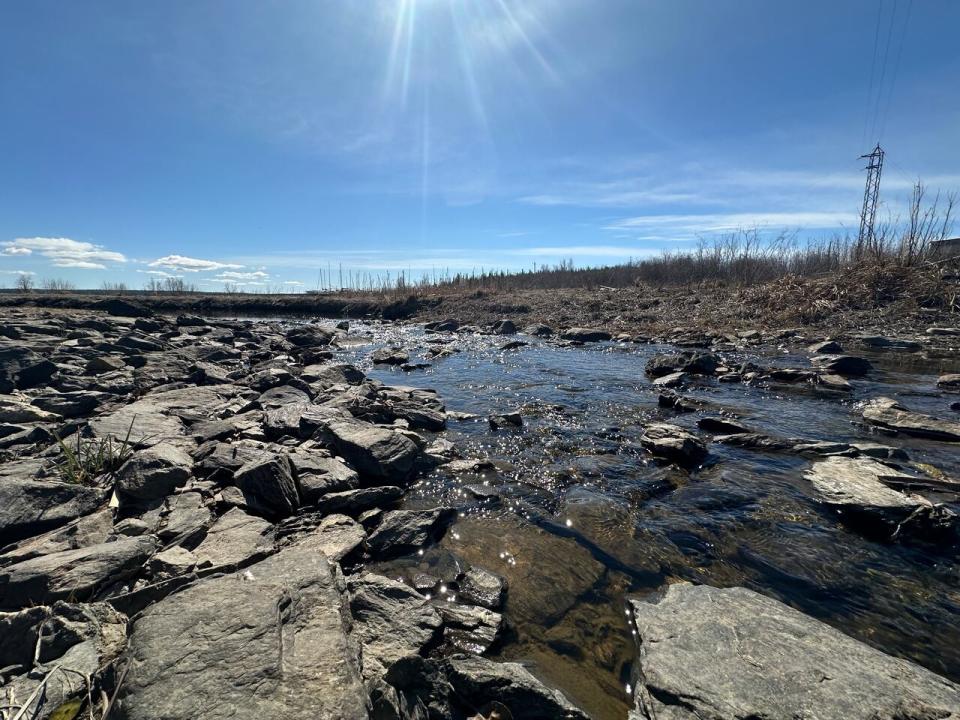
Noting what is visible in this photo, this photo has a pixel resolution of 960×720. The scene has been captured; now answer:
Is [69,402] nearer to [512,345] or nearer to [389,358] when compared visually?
[389,358]

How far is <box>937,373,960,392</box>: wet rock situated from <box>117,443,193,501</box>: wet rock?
13.8m

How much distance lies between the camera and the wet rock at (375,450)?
18.2 feet

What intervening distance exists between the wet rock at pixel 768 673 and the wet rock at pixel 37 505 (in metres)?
4.84

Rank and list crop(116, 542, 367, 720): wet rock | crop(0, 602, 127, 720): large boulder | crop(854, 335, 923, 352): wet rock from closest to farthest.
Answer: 1. crop(116, 542, 367, 720): wet rock
2. crop(0, 602, 127, 720): large boulder
3. crop(854, 335, 923, 352): wet rock

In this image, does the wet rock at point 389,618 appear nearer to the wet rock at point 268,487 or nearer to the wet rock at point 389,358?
the wet rock at point 268,487

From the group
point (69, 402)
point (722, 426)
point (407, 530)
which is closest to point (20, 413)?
point (69, 402)

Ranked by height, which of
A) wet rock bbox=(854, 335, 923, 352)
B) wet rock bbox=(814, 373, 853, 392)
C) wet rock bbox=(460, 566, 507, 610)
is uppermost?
wet rock bbox=(854, 335, 923, 352)

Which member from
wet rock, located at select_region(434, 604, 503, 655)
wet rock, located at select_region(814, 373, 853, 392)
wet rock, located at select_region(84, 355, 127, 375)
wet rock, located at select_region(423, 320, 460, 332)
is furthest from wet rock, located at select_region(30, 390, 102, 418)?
wet rock, located at select_region(423, 320, 460, 332)

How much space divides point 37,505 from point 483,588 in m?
3.96

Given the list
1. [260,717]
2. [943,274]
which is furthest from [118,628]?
[943,274]

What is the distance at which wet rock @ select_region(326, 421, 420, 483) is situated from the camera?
18.2ft

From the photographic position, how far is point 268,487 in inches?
181

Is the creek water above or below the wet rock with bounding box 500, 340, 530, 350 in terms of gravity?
below

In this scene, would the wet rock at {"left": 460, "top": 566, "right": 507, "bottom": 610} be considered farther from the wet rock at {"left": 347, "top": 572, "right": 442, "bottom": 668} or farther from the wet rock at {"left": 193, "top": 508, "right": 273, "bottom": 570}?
the wet rock at {"left": 193, "top": 508, "right": 273, "bottom": 570}
